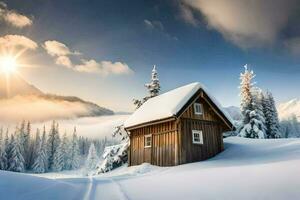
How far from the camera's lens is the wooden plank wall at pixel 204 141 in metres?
26.4

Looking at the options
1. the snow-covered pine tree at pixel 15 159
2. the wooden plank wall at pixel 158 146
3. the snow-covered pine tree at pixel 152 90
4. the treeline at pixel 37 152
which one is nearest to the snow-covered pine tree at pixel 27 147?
the treeline at pixel 37 152

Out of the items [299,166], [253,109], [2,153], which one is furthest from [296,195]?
[2,153]

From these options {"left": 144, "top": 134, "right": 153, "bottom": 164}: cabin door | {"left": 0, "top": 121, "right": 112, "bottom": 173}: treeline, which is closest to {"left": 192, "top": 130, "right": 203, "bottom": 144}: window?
{"left": 144, "top": 134, "right": 153, "bottom": 164}: cabin door

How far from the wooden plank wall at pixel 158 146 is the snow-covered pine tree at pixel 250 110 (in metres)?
22.7

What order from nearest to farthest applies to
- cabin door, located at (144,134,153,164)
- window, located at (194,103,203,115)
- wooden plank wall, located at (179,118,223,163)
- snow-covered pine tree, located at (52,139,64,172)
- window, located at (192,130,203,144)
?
wooden plank wall, located at (179,118,223,163) < window, located at (192,130,203,144) < window, located at (194,103,203,115) < cabin door, located at (144,134,153,164) < snow-covered pine tree, located at (52,139,64,172)

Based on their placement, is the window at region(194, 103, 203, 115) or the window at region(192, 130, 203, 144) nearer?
the window at region(192, 130, 203, 144)

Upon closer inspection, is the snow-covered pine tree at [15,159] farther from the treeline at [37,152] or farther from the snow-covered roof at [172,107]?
the snow-covered roof at [172,107]

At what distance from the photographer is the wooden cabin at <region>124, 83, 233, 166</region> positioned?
26250 millimetres

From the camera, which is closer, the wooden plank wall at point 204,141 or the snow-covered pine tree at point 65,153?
the wooden plank wall at point 204,141

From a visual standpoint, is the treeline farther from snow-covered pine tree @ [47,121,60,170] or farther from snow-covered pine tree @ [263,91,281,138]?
snow-covered pine tree @ [263,91,281,138]

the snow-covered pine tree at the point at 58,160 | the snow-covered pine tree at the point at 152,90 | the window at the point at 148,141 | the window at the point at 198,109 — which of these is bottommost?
the snow-covered pine tree at the point at 58,160

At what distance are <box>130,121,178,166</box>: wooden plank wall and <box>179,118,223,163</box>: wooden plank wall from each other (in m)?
0.79

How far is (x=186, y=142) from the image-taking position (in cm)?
2655

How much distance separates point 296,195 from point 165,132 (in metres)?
18.1
